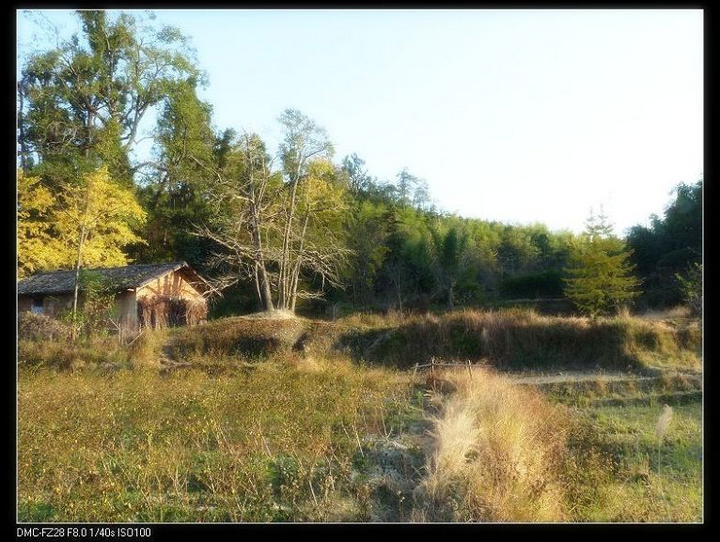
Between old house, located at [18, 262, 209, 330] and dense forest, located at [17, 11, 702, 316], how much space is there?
68 centimetres

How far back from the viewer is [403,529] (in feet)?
15.5

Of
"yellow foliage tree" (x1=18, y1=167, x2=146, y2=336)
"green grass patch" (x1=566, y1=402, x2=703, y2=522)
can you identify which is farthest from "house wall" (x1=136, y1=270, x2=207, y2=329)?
"green grass patch" (x1=566, y1=402, x2=703, y2=522)

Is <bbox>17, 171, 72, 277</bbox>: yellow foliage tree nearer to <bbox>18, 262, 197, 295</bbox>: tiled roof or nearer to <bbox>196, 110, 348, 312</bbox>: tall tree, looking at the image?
<bbox>18, 262, 197, 295</bbox>: tiled roof

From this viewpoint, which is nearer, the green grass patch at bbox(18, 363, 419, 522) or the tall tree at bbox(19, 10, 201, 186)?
the green grass patch at bbox(18, 363, 419, 522)

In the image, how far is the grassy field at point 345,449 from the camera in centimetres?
543

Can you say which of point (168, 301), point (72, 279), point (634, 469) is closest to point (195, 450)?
point (634, 469)

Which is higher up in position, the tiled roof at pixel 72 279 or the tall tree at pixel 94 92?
the tall tree at pixel 94 92

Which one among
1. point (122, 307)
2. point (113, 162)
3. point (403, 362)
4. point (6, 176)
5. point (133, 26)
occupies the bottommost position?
point (403, 362)

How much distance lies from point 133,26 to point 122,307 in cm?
1057

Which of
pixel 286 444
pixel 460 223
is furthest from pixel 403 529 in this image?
pixel 460 223

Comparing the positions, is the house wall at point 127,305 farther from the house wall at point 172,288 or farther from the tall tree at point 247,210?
the tall tree at point 247,210

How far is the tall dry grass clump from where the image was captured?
5.55 metres

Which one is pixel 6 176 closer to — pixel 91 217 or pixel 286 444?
pixel 286 444

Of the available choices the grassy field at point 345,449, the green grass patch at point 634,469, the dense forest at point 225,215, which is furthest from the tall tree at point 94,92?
the green grass patch at point 634,469
